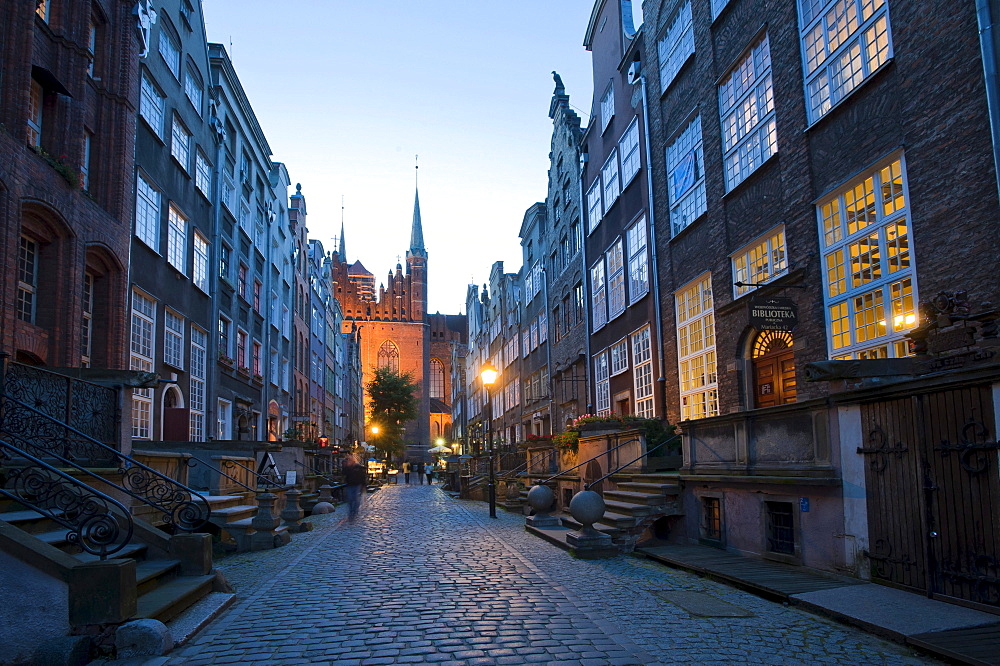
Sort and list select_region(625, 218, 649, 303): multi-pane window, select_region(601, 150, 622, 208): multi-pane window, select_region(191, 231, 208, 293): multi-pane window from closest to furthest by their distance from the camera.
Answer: select_region(625, 218, 649, 303): multi-pane window
select_region(191, 231, 208, 293): multi-pane window
select_region(601, 150, 622, 208): multi-pane window

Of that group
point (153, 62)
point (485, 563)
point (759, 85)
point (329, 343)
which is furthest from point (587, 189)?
point (329, 343)

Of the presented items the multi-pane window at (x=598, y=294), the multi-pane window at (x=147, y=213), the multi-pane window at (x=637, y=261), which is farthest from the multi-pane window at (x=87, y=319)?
the multi-pane window at (x=598, y=294)

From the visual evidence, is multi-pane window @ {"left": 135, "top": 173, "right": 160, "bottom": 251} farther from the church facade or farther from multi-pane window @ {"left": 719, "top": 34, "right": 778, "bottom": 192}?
the church facade

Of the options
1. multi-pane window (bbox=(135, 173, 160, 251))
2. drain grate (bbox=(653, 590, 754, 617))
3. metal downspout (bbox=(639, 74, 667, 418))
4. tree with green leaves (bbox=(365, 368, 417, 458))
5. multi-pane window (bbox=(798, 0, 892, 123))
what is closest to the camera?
drain grate (bbox=(653, 590, 754, 617))

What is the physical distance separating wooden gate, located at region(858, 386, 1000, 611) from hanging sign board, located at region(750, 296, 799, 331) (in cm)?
505

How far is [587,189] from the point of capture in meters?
27.5

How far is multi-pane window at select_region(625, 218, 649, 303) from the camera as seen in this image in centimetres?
2108

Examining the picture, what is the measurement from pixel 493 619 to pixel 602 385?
60.7 feet

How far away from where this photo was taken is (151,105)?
19391 millimetres

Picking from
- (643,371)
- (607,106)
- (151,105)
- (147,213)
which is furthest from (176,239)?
(607,106)

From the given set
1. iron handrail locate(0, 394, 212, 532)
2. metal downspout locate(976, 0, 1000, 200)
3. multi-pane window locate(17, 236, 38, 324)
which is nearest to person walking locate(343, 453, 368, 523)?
multi-pane window locate(17, 236, 38, 324)

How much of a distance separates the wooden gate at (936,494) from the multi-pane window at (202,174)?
2062 cm

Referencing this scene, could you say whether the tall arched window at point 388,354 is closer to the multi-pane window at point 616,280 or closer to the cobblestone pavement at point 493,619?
the multi-pane window at point 616,280

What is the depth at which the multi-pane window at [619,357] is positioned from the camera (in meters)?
22.7
